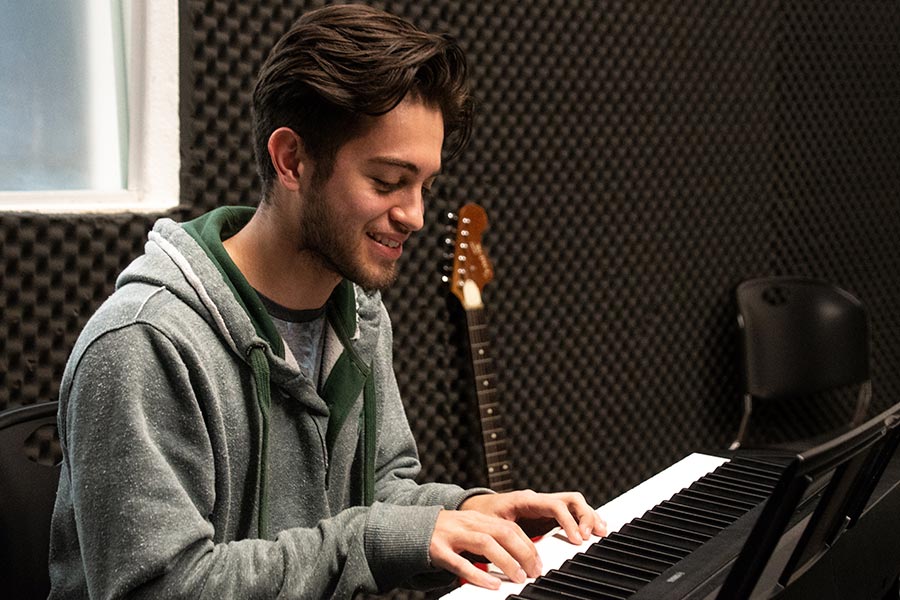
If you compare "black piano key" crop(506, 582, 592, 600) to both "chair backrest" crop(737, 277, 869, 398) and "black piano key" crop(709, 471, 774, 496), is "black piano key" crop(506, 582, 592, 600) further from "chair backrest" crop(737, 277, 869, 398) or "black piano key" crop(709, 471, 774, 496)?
"chair backrest" crop(737, 277, 869, 398)

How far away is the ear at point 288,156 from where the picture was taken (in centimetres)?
153

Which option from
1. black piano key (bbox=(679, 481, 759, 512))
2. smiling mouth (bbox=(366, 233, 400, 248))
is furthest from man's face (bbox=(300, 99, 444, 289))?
black piano key (bbox=(679, 481, 759, 512))

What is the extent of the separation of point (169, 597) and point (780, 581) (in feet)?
2.40

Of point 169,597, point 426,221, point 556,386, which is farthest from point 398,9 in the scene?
point 169,597

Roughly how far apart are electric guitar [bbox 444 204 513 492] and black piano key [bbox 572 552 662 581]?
1406 millimetres

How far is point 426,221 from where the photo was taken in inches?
109

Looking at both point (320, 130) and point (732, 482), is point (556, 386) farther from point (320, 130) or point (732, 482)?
point (320, 130)

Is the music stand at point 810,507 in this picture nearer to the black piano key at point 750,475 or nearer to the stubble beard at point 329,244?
the black piano key at point 750,475

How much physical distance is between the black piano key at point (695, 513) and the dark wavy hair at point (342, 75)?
71 cm

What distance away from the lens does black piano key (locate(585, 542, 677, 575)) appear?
1.33 meters

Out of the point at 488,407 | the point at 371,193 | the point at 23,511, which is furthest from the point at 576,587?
the point at 488,407

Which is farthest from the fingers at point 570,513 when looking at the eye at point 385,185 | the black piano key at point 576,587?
the eye at point 385,185

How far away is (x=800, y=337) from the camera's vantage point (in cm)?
334

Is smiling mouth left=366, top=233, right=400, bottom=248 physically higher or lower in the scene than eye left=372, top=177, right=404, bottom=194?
lower
